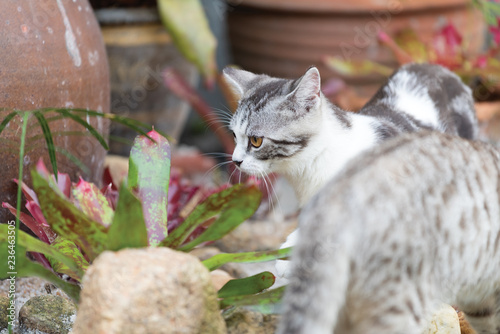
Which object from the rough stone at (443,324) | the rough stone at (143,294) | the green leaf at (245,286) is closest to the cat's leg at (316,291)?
the rough stone at (143,294)

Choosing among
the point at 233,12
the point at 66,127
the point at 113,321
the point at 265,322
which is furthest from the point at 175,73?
the point at 113,321

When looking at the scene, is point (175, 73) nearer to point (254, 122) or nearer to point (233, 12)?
point (233, 12)

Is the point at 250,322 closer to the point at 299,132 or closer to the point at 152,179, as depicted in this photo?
the point at 152,179

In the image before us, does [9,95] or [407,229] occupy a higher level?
[407,229]

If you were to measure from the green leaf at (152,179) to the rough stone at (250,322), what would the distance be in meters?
0.32

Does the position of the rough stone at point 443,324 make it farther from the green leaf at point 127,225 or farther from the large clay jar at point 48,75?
the large clay jar at point 48,75

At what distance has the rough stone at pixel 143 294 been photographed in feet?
4.74

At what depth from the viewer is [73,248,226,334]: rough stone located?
1.44 m

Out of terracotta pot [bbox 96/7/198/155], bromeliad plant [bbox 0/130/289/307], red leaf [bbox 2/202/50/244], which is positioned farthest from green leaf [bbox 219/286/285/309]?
terracotta pot [bbox 96/7/198/155]

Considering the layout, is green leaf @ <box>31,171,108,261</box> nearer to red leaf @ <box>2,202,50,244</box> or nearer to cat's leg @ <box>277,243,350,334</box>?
red leaf @ <box>2,202,50,244</box>

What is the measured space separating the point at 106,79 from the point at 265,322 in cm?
125

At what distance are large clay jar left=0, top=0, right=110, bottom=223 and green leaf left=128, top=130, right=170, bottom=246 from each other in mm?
224

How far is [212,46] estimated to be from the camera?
3.49m

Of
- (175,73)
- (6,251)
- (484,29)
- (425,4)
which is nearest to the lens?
(6,251)
